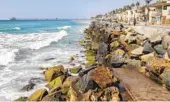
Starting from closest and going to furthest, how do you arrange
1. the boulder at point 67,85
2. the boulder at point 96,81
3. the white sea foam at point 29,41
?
the boulder at point 96,81, the boulder at point 67,85, the white sea foam at point 29,41

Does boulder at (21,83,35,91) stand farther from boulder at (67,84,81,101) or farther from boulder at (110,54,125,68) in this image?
boulder at (110,54,125,68)

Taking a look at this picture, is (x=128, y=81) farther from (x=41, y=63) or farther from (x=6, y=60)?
(x=6, y=60)

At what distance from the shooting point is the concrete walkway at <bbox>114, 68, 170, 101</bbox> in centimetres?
1153

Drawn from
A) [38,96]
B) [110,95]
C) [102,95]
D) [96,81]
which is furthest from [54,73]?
[110,95]

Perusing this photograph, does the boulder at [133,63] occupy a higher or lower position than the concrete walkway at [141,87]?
higher

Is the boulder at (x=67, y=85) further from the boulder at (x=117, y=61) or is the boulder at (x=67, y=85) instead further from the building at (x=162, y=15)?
the building at (x=162, y=15)

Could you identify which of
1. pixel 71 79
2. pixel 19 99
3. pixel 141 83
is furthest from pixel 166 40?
pixel 19 99

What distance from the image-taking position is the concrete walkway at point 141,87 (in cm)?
1153

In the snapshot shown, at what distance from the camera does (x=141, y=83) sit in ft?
45.4

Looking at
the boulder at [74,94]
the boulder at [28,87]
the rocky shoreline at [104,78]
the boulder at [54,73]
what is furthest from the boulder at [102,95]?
the boulder at [54,73]

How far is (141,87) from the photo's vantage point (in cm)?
1302

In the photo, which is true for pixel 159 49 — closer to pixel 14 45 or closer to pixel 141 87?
pixel 141 87

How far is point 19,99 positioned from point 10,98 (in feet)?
3.20

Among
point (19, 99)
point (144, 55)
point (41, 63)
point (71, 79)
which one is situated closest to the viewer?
point (19, 99)
